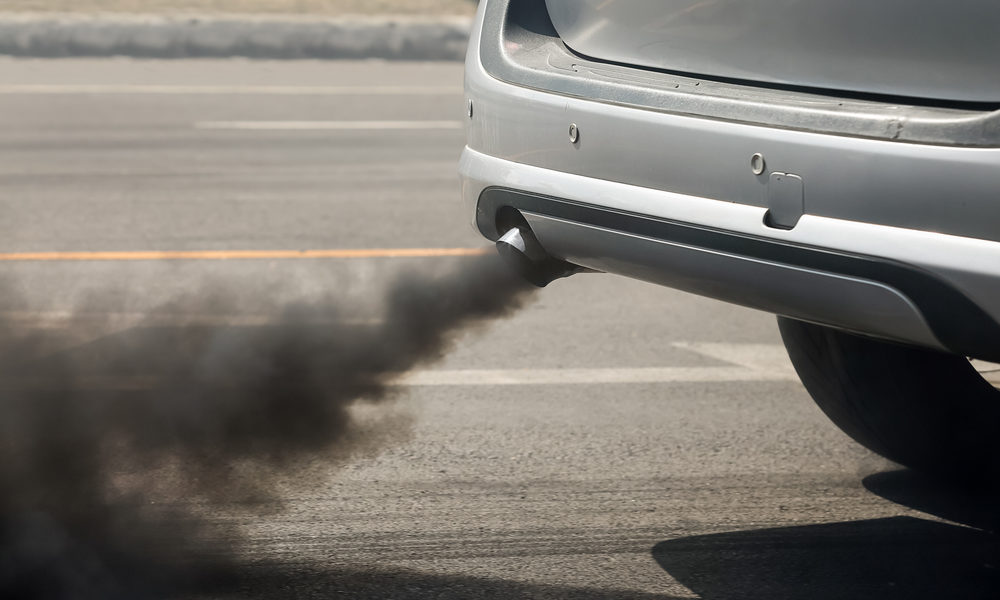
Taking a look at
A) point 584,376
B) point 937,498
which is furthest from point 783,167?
point 584,376

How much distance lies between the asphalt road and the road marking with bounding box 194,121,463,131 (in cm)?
209

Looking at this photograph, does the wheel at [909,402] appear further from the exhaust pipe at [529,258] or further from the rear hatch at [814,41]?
the rear hatch at [814,41]

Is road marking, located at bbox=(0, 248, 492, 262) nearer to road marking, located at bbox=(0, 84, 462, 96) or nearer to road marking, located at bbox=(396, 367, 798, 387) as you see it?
road marking, located at bbox=(396, 367, 798, 387)

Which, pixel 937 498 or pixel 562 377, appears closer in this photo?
pixel 937 498

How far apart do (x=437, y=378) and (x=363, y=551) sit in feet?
5.04

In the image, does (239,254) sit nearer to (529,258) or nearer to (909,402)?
(529,258)

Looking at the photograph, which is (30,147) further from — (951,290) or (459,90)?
(951,290)

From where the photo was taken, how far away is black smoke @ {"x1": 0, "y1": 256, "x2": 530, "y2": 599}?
3225 mm

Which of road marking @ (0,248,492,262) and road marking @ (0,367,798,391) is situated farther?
road marking @ (0,248,492,262)

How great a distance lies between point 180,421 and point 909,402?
7.24 ft

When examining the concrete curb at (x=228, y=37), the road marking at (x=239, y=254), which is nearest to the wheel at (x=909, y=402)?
the road marking at (x=239, y=254)

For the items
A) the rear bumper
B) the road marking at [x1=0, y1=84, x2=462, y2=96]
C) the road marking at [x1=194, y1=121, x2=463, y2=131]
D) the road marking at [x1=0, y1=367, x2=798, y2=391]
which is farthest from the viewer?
the road marking at [x1=0, y1=84, x2=462, y2=96]

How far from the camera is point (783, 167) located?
8.54 ft

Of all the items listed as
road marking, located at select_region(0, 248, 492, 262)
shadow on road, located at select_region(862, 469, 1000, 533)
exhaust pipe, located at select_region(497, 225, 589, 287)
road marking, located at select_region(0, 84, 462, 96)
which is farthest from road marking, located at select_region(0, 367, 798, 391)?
road marking, located at select_region(0, 84, 462, 96)
